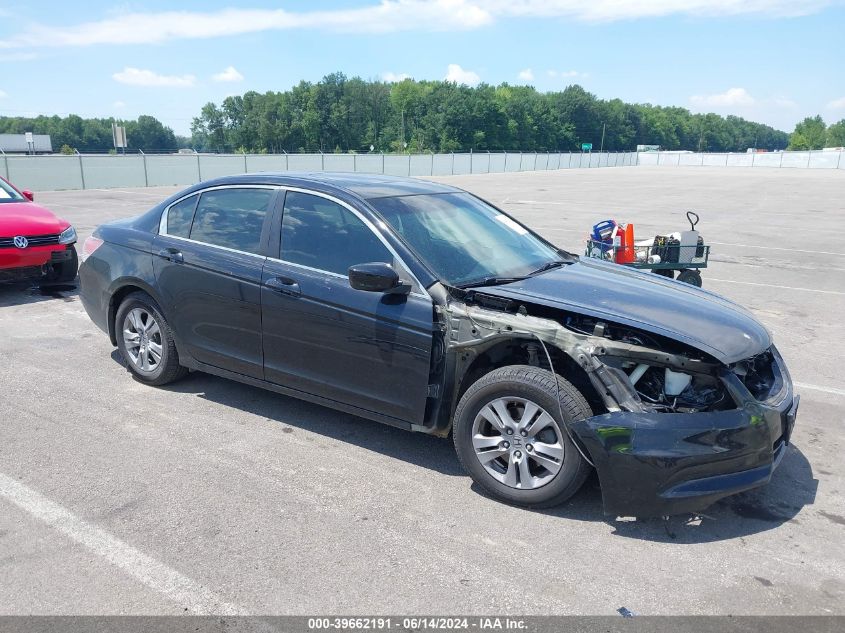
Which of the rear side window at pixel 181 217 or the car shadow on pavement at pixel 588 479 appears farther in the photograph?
the rear side window at pixel 181 217

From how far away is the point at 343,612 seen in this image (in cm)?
281

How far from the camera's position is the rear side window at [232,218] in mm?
4668

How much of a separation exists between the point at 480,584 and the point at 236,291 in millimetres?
2542

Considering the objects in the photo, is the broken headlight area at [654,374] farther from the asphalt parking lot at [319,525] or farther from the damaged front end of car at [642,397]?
the asphalt parking lot at [319,525]

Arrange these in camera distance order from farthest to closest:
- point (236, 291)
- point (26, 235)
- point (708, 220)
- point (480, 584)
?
point (708, 220)
point (26, 235)
point (236, 291)
point (480, 584)

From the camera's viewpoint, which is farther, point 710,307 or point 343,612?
point 710,307

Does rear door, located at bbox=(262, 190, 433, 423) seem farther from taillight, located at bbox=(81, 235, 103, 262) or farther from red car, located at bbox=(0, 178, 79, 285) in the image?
red car, located at bbox=(0, 178, 79, 285)

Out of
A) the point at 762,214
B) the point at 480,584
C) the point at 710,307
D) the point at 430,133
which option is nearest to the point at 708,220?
the point at 762,214

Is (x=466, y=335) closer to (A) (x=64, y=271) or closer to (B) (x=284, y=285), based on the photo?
(B) (x=284, y=285)

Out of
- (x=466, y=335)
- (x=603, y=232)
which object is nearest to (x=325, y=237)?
(x=466, y=335)

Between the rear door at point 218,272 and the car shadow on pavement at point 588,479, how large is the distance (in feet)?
1.52

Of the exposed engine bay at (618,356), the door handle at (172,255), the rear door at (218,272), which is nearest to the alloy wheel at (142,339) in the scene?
the rear door at (218,272)

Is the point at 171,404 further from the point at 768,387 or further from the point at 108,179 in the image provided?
the point at 108,179

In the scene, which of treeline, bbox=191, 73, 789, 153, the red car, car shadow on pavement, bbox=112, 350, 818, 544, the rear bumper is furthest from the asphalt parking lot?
treeline, bbox=191, 73, 789, 153
